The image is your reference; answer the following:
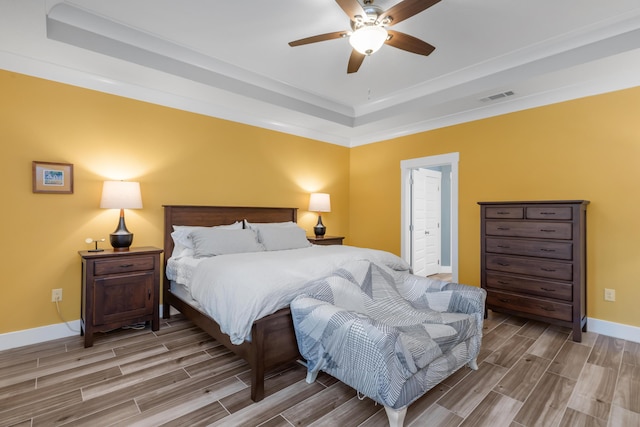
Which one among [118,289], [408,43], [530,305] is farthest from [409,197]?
[118,289]

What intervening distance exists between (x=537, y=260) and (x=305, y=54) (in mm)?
3139

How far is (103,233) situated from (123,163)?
755 millimetres

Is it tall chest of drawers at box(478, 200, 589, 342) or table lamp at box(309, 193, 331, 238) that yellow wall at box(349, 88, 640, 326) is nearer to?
tall chest of drawers at box(478, 200, 589, 342)

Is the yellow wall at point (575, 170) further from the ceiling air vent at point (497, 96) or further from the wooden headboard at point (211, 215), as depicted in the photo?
the wooden headboard at point (211, 215)

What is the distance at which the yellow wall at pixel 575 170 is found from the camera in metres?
3.04

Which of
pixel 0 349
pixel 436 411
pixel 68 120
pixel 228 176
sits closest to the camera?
pixel 436 411

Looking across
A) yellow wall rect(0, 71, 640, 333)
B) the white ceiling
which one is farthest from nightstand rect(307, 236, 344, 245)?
the white ceiling

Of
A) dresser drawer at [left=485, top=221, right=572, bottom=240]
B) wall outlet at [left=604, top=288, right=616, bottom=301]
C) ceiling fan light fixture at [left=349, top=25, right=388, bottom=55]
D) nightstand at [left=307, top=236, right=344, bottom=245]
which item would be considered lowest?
wall outlet at [left=604, top=288, right=616, bottom=301]

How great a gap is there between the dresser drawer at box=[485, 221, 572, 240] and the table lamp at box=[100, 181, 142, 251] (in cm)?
374

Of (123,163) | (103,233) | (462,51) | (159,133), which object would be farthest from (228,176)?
(462,51)

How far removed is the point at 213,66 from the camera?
3367mm

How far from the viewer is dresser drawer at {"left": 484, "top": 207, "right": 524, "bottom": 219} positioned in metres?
3.30

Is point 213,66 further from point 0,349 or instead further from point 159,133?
point 0,349

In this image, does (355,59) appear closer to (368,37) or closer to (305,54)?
(368,37)
